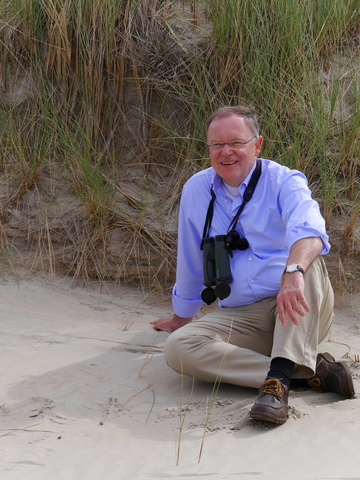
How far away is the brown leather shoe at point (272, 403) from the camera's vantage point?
2.49 metres

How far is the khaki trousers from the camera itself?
2.75 m

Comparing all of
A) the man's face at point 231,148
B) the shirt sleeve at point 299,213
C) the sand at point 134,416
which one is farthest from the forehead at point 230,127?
the sand at point 134,416

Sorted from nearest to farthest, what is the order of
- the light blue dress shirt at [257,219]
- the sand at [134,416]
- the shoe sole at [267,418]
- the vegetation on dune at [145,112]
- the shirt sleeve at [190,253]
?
1. the sand at [134,416]
2. the shoe sole at [267,418]
3. the light blue dress shirt at [257,219]
4. the shirt sleeve at [190,253]
5. the vegetation on dune at [145,112]

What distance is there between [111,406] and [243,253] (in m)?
0.92

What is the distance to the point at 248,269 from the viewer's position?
3.11m

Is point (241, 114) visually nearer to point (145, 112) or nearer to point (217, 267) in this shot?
point (217, 267)

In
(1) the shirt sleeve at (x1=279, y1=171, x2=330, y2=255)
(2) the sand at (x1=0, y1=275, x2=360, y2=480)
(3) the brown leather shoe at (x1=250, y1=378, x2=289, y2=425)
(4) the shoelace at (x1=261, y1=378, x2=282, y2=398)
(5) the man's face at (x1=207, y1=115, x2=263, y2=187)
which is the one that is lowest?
(2) the sand at (x1=0, y1=275, x2=360, y2=480)

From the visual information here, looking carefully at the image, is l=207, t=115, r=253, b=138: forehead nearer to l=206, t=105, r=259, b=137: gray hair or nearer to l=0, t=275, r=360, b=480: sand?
l=206, t=105, r=259, b=137: gray hair

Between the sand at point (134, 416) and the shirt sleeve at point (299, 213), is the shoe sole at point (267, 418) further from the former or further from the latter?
the shirt sleeve at point (299, 213)

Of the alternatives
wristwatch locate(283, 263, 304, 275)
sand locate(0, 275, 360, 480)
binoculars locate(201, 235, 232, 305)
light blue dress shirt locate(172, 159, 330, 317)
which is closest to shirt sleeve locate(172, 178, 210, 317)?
light blue dress shirt locate(172, 159, 330, 317)

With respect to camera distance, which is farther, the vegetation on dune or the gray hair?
the vegetation on dune

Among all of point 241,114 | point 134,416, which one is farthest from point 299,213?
point 134,416

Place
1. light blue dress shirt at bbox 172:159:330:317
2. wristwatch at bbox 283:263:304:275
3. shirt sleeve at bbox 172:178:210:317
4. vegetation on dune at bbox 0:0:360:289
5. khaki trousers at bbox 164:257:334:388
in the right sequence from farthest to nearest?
vegetation on dune at bbox 0:0:360:289, shirt sleeve at bbox 172:178:210:317, light blue dress shirt at bbox 172:159:330:317, khaki trousers at bbox 164:257:334:388, wristwatch at bbox 283:263:304:275

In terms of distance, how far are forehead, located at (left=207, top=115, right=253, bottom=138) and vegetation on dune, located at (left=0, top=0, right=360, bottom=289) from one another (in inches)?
48.4
